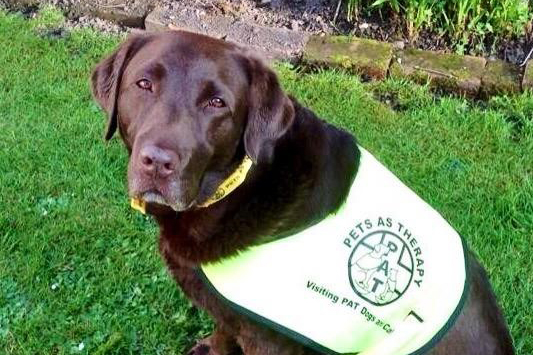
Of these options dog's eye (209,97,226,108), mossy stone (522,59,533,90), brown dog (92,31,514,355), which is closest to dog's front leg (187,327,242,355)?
brown dog (92,31,514,355)

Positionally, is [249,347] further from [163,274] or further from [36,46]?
[36,46]

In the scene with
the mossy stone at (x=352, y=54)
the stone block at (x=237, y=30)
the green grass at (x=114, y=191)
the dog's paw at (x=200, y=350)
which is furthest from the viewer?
the stone block at (x=237, y=30)

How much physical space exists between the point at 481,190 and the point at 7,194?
2290 mm

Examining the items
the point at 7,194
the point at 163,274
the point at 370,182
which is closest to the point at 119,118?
the point at 370,182

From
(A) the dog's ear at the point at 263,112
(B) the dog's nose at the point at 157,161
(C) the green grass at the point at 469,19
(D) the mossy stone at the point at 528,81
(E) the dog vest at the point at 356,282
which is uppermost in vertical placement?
(A) the dog's ear at the point at 263,112

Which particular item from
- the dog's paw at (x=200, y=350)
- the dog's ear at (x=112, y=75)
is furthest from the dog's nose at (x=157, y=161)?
the dog's paw at (x=200, y=350)

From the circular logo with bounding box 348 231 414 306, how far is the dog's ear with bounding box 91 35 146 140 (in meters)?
0.90

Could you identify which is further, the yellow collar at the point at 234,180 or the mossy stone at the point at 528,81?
the mossy stone at the point at 528,81

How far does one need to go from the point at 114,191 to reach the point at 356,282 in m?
1.82

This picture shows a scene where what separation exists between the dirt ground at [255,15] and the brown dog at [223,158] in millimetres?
2643

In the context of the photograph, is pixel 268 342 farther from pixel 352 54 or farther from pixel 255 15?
pixel 255 15

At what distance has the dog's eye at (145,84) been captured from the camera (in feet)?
8.61

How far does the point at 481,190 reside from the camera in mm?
4312

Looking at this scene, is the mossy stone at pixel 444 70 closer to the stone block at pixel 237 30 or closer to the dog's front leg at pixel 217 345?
the stone block at pixel 237 30
